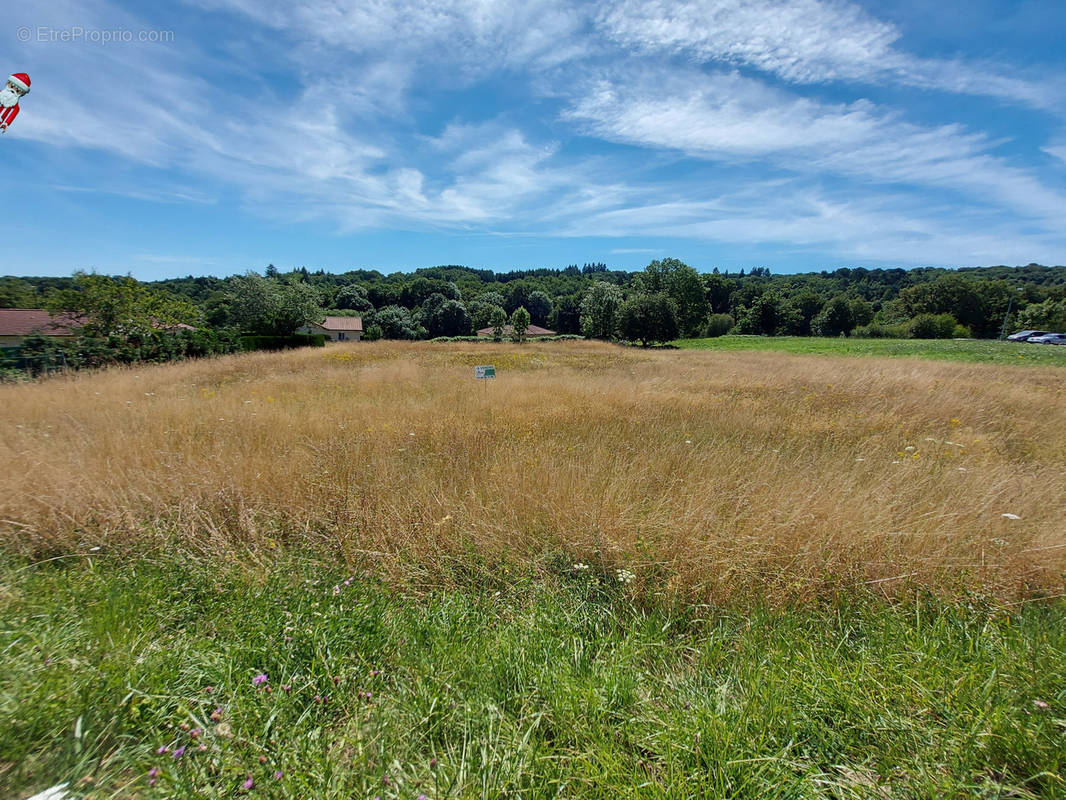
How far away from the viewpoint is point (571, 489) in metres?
3.66

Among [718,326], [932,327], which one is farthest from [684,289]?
[932,327]

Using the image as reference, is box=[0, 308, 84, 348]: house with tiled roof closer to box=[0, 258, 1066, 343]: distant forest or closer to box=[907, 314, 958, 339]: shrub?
box=[0, 258, 1066, 343]: distant forest

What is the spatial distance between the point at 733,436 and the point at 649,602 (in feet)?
12.7

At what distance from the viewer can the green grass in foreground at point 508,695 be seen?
4.85 ft

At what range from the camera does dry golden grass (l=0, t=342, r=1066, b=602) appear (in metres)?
2.89

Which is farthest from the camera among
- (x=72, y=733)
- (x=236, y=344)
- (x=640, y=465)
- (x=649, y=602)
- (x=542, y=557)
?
(x=236, y=344)

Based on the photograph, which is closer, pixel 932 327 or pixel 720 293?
pixel 932 327

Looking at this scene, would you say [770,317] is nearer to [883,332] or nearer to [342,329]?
[883,332]

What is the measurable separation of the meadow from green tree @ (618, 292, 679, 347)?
35.5m

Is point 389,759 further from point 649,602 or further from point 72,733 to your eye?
point 649,602

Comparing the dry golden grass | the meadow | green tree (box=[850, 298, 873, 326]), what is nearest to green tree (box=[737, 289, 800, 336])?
green tree (box=[850, 298, 873, 326])

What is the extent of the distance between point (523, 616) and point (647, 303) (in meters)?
40.3

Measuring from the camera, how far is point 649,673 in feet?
6.64

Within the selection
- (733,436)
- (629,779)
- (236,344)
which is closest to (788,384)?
(733,436)
